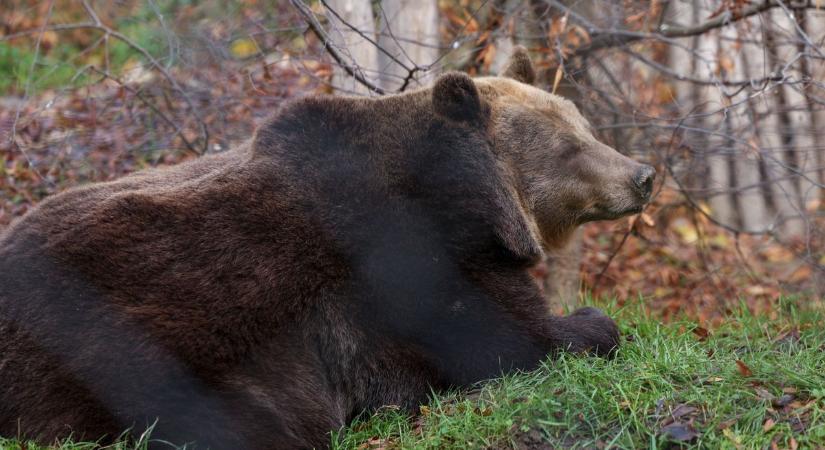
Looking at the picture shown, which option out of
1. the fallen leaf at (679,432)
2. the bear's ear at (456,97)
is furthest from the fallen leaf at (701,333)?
the bear's ear at (456,97)

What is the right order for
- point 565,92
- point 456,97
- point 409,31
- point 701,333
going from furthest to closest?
1. point 565,92
2. point 409,31
3. point 701,333
4. point 456,97

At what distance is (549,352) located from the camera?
190 inches

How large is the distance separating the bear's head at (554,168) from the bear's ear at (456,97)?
0.15ft

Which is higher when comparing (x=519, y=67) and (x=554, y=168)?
(x=519, y=67)

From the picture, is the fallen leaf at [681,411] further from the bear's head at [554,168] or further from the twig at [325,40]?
the twig at [325,40]

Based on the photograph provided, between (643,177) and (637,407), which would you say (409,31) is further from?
(637,407)

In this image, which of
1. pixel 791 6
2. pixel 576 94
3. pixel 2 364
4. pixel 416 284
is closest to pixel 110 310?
pixel 2 364

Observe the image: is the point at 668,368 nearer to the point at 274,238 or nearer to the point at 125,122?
the point at 274,238

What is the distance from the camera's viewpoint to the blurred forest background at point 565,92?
691 centimetres

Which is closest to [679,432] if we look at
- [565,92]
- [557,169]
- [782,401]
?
[782,401]

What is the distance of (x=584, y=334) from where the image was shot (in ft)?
16.3

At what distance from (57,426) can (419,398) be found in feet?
5.99

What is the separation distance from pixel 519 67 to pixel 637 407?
106 inches

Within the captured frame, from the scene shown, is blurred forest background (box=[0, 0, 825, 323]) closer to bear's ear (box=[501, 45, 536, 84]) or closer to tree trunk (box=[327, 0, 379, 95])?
tree trunk (box=[327, 0, 379, 95])
